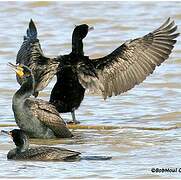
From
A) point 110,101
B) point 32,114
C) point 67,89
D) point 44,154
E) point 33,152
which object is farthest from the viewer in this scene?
point 110,101

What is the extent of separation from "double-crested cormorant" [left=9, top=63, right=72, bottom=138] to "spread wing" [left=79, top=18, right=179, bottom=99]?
1510mm

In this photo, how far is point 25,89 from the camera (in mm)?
13664

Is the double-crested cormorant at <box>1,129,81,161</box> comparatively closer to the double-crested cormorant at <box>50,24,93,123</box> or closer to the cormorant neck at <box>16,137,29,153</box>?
the cormorant neck at <box>16,137,29,153</box>

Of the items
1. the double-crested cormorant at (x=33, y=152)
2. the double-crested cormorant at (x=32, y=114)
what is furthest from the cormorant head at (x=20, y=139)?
the double-crested cormorant at (x=32, y=114)

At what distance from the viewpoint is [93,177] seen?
11438mm

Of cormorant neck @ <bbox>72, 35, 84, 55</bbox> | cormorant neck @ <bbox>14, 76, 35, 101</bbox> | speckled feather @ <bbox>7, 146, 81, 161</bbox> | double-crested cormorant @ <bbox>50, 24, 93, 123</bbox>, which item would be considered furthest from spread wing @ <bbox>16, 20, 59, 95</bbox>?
speckled feather @ <bbox>7, 146, 81, 161</bbox>

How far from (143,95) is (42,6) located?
25.4ft

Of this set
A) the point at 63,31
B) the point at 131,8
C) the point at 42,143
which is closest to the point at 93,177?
the point at 42,143

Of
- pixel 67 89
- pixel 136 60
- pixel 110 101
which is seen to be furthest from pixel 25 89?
pixel 110 101

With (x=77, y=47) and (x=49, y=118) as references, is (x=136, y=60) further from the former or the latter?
(x=49, y=118)

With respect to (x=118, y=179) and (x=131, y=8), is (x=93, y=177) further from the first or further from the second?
(x=131, y=8)

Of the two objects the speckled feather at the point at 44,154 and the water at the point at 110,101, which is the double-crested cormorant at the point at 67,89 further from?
the speckled feather at the point at 44,154

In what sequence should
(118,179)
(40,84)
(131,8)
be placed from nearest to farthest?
(118,179)
(40,84)
(131,8)

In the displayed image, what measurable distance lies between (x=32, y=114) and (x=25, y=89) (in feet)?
1.11
